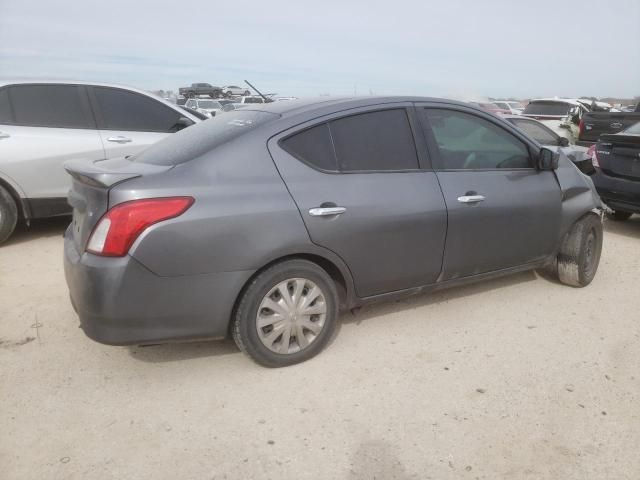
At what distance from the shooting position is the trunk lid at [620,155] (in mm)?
5670

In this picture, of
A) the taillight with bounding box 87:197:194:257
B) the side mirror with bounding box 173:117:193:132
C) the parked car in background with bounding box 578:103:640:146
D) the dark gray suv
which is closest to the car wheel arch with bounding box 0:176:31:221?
the side mirror with bounding box 173:117:193:132

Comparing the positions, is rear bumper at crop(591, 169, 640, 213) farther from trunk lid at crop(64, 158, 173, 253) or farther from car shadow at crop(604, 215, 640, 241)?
trunk lid at crop(64, 158, 173, 253)

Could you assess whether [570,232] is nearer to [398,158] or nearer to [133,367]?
[398,158]

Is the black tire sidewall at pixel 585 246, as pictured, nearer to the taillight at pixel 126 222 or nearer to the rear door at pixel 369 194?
the rear door at pixel 369 194

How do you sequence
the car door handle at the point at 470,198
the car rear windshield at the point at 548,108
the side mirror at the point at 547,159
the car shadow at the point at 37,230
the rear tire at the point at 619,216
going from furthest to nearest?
the car rear windshield at the point at 548,108 → the rear tire at the point at 619,216 → the car shadow at the point at 37,230 → the side mirror at the point at 547,159 → the car door handle at the point at 470,198

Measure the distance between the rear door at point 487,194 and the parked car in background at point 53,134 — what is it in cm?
342

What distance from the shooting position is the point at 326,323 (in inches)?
117

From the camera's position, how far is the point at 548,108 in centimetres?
1554

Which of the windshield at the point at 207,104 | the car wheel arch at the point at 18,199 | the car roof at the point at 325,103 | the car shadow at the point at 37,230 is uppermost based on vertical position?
the car roof at the point at 325,103

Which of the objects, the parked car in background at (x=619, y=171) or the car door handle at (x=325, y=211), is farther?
the parked car in background at (x=619, y=171)

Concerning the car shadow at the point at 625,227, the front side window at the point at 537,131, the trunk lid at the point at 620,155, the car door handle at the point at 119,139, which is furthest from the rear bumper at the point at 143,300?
the front side window at the point at 537,131

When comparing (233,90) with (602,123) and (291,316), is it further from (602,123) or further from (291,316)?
(291,316)

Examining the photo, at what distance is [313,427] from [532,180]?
8.21 ft

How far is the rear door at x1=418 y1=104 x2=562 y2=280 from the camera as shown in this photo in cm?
332
